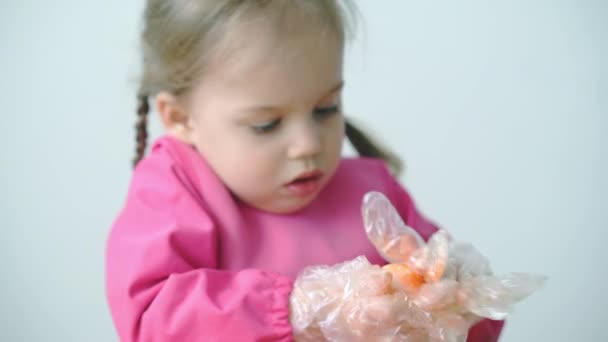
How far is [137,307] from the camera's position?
0.66 meters

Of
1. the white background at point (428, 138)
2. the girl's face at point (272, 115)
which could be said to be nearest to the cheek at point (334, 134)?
the girl's face at point (272, 115)

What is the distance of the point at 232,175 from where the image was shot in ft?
2.49

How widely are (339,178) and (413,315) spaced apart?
31cm

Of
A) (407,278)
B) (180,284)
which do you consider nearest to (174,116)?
(180,284)

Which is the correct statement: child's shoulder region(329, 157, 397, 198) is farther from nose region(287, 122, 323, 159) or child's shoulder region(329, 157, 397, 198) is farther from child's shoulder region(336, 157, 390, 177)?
nose region(287, 122, 323, 159)

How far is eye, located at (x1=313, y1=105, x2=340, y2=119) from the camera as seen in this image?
751 millimetres

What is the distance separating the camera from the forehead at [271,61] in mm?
700

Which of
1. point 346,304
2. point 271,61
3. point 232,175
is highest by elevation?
point 271,61

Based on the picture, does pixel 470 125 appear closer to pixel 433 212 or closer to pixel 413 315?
pixel 433 212

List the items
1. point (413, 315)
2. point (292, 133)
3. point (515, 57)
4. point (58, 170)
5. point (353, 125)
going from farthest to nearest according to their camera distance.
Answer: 1. point (515, 57)
2. point (58, 170)
3. point (353, 125)
4. point (292, 133)
5. point (413, 315)

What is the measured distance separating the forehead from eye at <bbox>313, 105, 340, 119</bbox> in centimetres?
3

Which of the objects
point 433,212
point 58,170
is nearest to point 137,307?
point 58,170

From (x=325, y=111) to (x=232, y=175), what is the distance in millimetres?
129

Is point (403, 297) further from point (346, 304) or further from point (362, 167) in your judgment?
point (362, 167)
